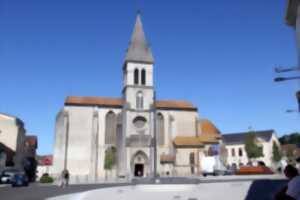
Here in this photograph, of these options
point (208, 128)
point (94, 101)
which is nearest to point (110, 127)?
point (94, 101)

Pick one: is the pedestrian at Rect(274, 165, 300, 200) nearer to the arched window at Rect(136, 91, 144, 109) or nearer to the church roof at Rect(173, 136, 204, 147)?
the church roof at Rect(173, 136, 204, 147)

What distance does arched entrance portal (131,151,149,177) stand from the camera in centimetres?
5372

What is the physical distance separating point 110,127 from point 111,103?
453 cm

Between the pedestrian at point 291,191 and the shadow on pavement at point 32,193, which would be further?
the shadow on pavement at point 32,193

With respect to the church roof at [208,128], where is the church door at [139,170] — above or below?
below

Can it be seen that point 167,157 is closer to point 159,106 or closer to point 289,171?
point 159,106

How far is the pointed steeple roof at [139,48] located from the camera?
59.7 m

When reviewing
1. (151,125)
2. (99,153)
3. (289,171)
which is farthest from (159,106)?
(289,171)

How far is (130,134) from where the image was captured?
180 feet

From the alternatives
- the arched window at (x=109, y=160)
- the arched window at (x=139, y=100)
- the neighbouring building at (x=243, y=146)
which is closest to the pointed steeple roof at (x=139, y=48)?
the arched window at (x=139, y=100)

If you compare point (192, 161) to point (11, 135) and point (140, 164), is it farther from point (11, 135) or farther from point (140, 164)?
point (11, 135)

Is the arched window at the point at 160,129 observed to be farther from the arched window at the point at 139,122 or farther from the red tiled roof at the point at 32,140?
the red tiled roof at the point at 32,140

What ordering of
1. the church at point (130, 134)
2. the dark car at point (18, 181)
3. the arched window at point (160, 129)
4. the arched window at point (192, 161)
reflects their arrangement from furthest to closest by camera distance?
the arched window at point (160, 129)
the arched window at point (192, 161)
the church at point (130, 134)
the dark car at point (18, 181)

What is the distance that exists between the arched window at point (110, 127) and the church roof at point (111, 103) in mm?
1864
